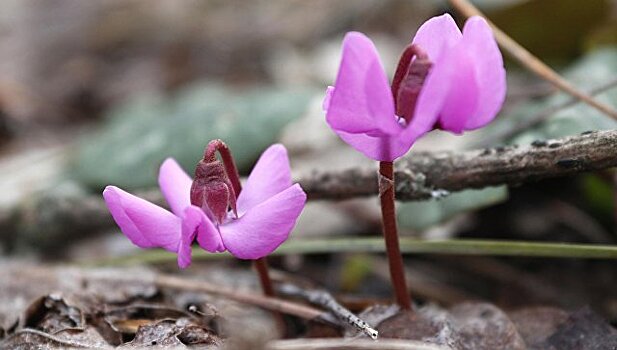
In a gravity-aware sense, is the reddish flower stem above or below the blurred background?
below

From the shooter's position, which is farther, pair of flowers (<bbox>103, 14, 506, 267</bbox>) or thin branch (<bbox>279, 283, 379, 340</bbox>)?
thin branch (<bbox>279, 283, 379, 340</bbox>)

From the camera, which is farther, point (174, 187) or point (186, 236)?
point (174, 187)

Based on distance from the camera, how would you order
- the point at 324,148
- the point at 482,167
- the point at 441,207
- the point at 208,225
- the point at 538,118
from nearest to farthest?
the point at 208,225
the point at 482,167
the point at 441,207
the point at 538,118
the point at 324,148

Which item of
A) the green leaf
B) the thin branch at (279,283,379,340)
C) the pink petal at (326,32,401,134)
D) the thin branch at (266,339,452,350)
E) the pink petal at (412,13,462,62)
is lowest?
the thin branch at (266,339,452,350)

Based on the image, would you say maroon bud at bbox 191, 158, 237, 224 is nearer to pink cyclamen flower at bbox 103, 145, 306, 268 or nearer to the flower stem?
pink cyclamen flower at bbox 103, 145, 306, 268

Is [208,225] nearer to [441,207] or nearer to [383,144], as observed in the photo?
[383,144]

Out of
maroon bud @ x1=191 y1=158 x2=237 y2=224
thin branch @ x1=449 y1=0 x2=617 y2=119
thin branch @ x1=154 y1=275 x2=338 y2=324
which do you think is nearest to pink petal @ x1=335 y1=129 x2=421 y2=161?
maroon bud @ x1=191 y1=158 x2=237 y2=224

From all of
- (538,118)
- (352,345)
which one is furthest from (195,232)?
(538,118)
